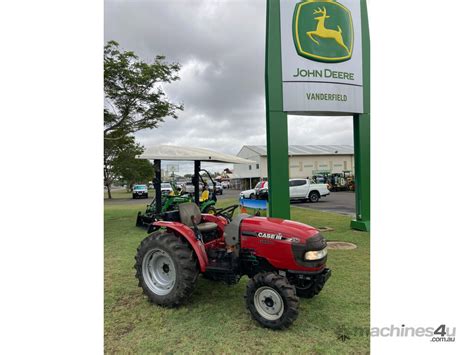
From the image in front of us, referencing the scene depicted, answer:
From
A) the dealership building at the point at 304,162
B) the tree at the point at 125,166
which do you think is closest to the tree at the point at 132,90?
the tree at the point at 125,166

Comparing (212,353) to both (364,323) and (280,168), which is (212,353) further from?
(280,168)

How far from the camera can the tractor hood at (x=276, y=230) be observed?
2824 millimetres

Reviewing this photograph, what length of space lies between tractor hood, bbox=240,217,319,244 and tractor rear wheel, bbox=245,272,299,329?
39 centimetres

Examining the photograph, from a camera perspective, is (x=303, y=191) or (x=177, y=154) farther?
(x=303, y=191)

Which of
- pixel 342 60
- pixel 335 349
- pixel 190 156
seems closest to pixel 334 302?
pixel 335 349

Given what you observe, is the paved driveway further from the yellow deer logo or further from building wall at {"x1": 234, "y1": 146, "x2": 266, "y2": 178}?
building wall at {"x1": 234, "y1": 146, "x2": 266, "y2": 178}

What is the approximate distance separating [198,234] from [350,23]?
5.91m

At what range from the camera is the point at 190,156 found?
Result: 11.8ft

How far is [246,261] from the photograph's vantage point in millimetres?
3064

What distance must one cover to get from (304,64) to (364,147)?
2560mm

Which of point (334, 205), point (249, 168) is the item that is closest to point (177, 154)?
point (334, 205)

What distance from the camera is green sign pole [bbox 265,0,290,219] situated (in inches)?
237

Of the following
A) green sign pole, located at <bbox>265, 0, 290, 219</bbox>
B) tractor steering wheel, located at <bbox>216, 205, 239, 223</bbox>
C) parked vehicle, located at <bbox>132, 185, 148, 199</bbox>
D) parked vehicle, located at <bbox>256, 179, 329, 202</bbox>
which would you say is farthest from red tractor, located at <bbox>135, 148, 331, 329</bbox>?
parked vehicle, located at <bbox>132, 185, 148, 199</bbox>

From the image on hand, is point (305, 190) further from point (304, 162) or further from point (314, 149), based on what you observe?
point (314, 149)
